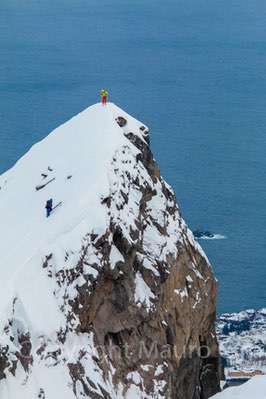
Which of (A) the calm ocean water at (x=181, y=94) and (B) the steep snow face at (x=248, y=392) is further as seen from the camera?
(A) the calm ocean water at (x=181, y=94)

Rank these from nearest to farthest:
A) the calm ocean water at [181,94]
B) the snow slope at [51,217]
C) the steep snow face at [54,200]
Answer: the snow slope at [51,217] < the steep snow face at [54,200] < the calm ocean water at [181,94]

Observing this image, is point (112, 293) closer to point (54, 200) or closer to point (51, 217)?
point (51, 217)

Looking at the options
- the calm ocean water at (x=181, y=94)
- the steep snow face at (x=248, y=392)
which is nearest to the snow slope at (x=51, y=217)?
the steep snow face at (x=248, y=392)

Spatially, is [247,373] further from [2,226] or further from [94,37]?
[94,37]

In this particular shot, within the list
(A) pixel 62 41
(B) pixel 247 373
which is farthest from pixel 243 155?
(A) pixel 62 41

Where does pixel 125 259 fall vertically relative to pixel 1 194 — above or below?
below

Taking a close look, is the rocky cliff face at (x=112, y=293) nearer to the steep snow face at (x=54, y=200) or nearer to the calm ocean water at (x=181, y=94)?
the steep snow face at (x=54, y=200)
